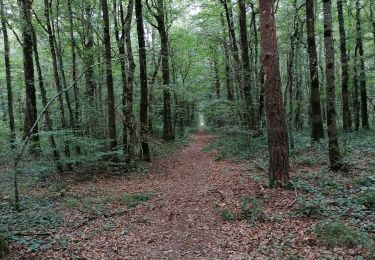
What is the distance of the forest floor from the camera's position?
220 inches

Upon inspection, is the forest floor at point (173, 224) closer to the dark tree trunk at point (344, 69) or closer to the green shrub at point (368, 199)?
the green shrub at point (368, 199)

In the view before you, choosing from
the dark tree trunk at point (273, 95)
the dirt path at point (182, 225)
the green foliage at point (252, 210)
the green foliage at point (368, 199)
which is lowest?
the dirt path at point (182, 225)

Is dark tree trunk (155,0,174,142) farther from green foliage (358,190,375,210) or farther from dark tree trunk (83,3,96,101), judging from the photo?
green foliage (358,190,375,210)

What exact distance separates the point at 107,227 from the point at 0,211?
9.59 ft

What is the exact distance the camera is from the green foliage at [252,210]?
6754 millimetres

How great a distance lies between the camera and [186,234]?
6.63m

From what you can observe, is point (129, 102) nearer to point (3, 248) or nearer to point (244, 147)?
point (244, 147)

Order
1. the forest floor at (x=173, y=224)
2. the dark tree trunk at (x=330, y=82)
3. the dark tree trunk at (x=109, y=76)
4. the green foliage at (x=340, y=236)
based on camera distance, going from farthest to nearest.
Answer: the dark tree trunk at (x=109, y=76), the dark tree trunk at (x=330, y=82), the forest floor at (x=173, y=224), the green foliage at (x=340, y=236)

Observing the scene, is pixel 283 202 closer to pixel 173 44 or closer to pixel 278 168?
pixel 278 168

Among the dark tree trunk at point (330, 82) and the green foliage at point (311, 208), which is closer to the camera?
the green foliage at point (311, 208)

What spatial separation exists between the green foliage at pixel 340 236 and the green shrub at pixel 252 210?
1.44 metres

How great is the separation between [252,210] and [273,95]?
3.09 m

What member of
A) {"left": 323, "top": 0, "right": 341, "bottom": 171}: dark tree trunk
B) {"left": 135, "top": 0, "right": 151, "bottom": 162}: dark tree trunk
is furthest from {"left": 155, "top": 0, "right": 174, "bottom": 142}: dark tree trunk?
{"left": 323, "top": 0, "right": 341, "bottom": 171}: dark tree trunk

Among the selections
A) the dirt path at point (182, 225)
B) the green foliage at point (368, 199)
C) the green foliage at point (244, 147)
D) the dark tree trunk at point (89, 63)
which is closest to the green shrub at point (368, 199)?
the green foliage at point (368, 199)
